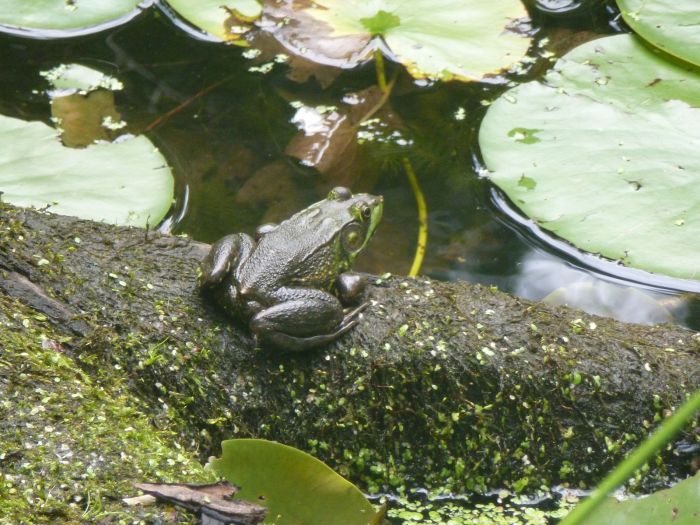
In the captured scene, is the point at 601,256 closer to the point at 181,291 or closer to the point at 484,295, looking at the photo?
the point at 484,295

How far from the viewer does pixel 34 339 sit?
257cm

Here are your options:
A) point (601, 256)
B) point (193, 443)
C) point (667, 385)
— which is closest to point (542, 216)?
point (601, 256)

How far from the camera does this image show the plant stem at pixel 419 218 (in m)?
3.96

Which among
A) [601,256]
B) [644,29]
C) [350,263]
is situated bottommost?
[601,256]

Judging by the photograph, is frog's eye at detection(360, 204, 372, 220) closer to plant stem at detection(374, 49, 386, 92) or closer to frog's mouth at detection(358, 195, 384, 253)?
Answer: frog's mouth at detection(358, 195, 384, 253)

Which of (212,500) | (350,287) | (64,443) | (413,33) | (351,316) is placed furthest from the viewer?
(413,33)

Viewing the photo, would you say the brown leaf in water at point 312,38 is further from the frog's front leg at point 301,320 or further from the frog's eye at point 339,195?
the frog's front leg at point 301,320

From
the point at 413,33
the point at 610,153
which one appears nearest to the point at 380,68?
the point at 413,33

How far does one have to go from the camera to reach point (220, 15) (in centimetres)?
487

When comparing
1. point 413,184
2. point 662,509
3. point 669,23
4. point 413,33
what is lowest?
point 413,184

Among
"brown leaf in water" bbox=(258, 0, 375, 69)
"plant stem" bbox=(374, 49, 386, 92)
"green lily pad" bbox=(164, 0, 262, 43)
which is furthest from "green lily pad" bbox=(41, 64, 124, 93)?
"plant stem" bbox=(374, 49, 386, 92)

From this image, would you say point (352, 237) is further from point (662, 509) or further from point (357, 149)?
point (662, 509)

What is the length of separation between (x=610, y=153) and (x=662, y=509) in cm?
218

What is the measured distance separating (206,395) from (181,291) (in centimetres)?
36
